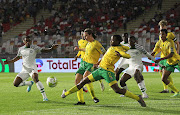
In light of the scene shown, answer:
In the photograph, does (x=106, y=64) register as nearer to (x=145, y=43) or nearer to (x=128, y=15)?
(x=145, y=43)

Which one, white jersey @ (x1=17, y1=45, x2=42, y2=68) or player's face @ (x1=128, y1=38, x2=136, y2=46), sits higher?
player's face @ (x1=128, y1=38, x2=136, y2=46)

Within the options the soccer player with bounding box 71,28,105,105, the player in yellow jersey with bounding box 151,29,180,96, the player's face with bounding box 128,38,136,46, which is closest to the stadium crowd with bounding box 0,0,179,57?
the player in yellow jersey with bounding box 151,29,180,96

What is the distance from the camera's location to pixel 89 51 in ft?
31.1

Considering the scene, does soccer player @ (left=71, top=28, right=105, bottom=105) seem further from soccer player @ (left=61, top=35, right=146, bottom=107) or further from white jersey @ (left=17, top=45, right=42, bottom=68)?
white jersey @ (left=17, top=45, right=42, bottom=68)

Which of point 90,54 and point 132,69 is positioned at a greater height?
point 90,54

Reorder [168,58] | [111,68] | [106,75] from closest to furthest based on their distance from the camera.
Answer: [106,75], [111,68], [168,58]

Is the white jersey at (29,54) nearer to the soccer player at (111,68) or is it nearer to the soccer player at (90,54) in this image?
the soccer player at (90,54)

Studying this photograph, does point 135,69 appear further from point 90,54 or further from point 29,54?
point 29,54

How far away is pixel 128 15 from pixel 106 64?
2367 cm

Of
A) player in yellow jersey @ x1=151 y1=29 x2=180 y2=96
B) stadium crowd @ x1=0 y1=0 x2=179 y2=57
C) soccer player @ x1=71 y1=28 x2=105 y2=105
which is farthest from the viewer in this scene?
stadium crowd @ x1=0 y1=0 x2=179 y2=57

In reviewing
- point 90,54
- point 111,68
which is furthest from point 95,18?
point 111,68

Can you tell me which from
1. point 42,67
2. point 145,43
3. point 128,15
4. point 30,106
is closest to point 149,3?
point 128,15

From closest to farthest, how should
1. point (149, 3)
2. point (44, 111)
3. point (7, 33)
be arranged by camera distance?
point (44, 111) < point (7, 33) < point (149, 3)

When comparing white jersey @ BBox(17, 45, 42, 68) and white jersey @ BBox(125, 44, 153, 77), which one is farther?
white jersey @ BBox(125, 44, 153, 77)
